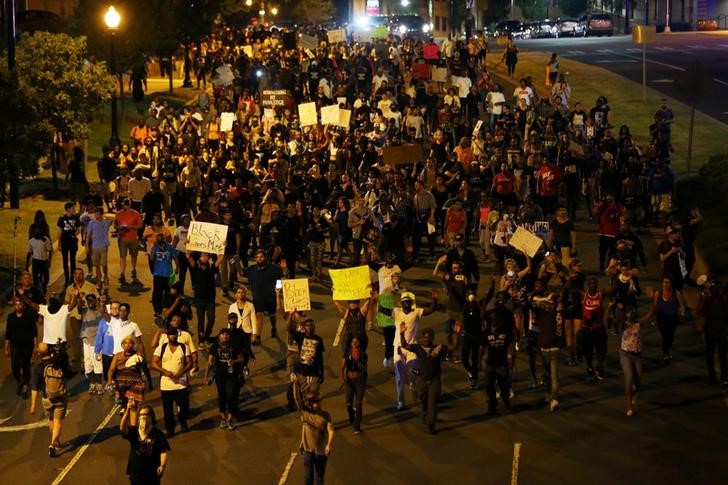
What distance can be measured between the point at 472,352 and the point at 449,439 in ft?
6.92

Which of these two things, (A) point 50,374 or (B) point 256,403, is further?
(B) point 256,403

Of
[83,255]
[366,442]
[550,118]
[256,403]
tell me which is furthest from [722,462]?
[550,118]

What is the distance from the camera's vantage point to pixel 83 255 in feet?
92.5

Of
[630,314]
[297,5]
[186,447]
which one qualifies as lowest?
[186,447]

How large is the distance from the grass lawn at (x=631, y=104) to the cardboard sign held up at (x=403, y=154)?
322 inches

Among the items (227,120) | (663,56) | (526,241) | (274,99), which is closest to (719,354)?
(526,241)

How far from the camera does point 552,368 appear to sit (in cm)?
1834

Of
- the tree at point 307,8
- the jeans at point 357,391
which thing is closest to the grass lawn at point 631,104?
the jeans at point 357,391

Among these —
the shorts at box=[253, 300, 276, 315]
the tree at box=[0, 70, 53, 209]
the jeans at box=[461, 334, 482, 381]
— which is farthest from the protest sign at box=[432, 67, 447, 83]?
the jeans at box=[461, 334, 482, 381]

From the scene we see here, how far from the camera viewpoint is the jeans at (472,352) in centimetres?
1919

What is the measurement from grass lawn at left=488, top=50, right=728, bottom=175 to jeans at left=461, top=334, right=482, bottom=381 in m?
16.4

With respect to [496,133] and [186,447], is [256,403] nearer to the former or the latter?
[186,447]

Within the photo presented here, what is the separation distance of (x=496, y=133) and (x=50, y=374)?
16.9 meters

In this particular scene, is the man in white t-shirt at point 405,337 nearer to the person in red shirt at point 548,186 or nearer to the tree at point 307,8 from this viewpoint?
the person in red shirt at point 548,186
